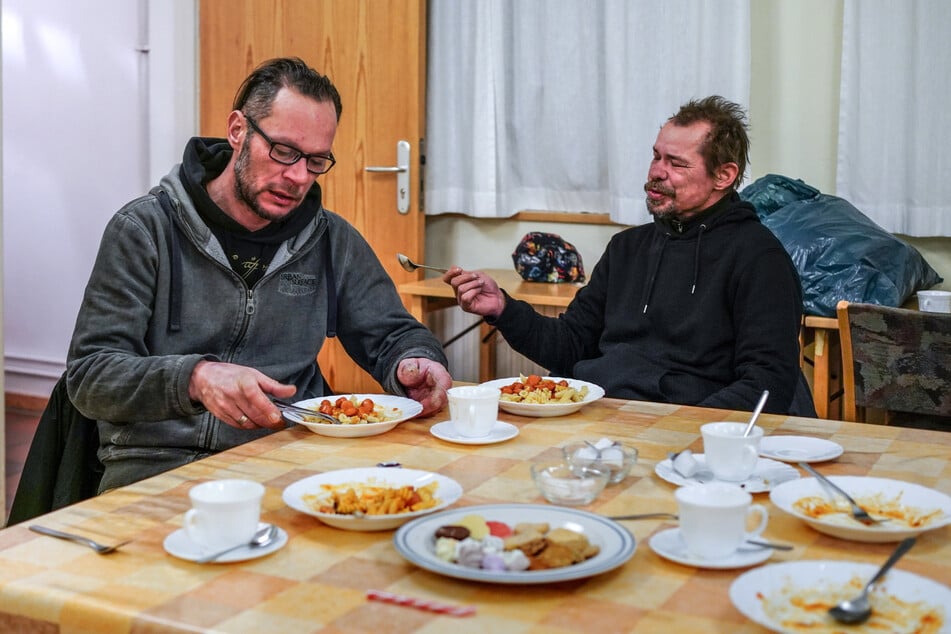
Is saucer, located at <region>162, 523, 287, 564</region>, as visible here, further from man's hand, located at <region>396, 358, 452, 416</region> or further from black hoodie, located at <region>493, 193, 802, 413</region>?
black hoodie, located at <region>493, 193, 802, 413</region>

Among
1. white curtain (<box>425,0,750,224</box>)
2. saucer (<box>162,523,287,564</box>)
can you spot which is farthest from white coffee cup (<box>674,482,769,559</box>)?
white curtain (<box>425,0,750,224</box>)

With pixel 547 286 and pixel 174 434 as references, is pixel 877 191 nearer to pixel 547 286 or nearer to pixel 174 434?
pixel 547 286

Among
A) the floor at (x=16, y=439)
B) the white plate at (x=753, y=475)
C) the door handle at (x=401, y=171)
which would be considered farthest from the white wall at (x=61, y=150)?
the white plate at (x=753, y=475)

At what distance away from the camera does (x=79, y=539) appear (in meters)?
1.11

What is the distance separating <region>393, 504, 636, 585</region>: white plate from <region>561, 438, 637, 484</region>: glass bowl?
179mm

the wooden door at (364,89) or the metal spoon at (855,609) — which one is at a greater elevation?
the wooden door at (364,89)

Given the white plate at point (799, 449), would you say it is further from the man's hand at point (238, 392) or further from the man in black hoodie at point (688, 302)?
the man's hand at point (238, 392)

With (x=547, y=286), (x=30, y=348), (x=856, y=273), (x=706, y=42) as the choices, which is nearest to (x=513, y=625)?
(x=856, y=273)

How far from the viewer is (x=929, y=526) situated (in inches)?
44.1

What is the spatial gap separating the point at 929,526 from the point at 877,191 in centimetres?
242

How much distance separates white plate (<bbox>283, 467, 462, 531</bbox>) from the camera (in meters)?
1.13

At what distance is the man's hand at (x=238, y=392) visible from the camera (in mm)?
1496

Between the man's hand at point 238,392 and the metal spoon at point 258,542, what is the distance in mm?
375

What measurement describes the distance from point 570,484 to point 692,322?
109 centimetres
